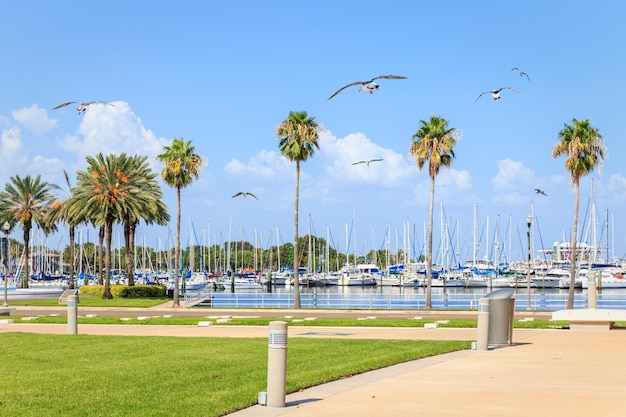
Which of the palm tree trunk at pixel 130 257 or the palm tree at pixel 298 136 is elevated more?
the palm tree at pixel 298 136

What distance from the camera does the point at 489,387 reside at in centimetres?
1462

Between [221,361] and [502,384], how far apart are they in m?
6.27

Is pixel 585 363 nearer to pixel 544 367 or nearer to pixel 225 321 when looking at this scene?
pixel 544 367

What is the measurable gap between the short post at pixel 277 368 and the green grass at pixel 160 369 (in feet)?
1.75

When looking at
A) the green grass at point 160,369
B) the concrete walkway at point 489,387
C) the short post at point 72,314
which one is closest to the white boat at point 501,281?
the short post at point 72,314

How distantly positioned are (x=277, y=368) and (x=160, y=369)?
5.26m

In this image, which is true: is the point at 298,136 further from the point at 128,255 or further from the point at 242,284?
the point at 242,284

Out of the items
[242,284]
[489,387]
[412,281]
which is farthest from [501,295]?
[242,284]

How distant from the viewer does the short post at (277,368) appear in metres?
12.5

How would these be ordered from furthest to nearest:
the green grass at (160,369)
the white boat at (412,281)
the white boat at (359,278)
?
the white boat at (359,278)
the white boat at (412,281)
the green grass at (160,369)

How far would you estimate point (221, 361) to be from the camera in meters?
18.7

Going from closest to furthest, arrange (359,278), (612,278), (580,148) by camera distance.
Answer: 1. (580,148)
2. (612,278)
3. (359,278)

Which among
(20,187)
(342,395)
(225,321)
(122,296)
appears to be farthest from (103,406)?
(20,187)

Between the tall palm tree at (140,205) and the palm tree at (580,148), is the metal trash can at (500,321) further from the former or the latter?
the tall palm tree at (140,205)
